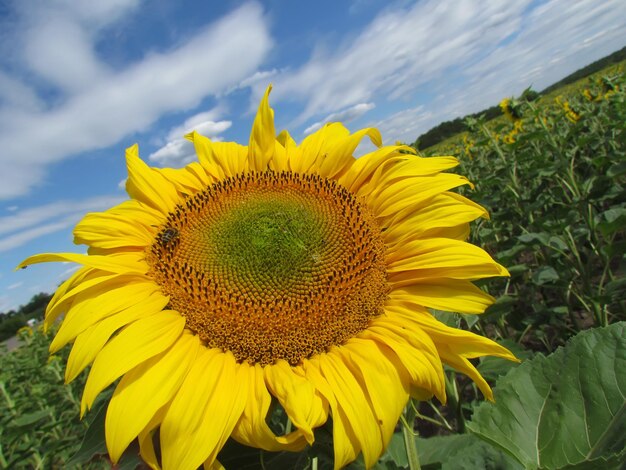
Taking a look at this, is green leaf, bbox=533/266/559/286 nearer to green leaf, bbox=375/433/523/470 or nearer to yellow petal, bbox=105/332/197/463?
green leaf, bbox=375/433/523/470

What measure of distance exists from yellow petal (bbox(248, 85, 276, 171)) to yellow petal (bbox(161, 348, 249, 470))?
3.76 feet

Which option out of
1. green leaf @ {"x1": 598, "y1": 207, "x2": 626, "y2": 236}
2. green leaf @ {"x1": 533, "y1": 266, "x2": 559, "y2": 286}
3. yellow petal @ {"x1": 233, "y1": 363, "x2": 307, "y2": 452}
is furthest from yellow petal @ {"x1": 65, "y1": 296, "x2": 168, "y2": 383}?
green leaf @ {"x1": 533, "y1": 266, "x2": 559, "y2": 286}

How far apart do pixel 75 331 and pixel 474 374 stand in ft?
4.11

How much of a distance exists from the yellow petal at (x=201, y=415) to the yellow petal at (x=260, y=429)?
0.09 feet

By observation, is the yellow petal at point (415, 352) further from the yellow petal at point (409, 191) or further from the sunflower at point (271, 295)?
the yellow petal at point (409, 191)

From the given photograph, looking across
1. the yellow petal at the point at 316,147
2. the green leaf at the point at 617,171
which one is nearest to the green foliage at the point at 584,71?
the green leaf at the point at 617,171

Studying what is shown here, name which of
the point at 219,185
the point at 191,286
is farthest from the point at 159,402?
the point at 219,185

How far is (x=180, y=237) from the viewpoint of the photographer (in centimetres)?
199

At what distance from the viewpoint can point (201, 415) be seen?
4.32 ft

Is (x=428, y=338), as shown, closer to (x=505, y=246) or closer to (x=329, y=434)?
(x=329, y=434)

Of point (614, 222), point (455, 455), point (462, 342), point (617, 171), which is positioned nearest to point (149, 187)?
point (462, 342)

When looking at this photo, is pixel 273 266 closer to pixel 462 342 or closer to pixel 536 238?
pixel 462 342

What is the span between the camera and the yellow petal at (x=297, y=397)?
4.10 feet

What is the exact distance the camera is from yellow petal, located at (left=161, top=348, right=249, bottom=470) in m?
1.26
